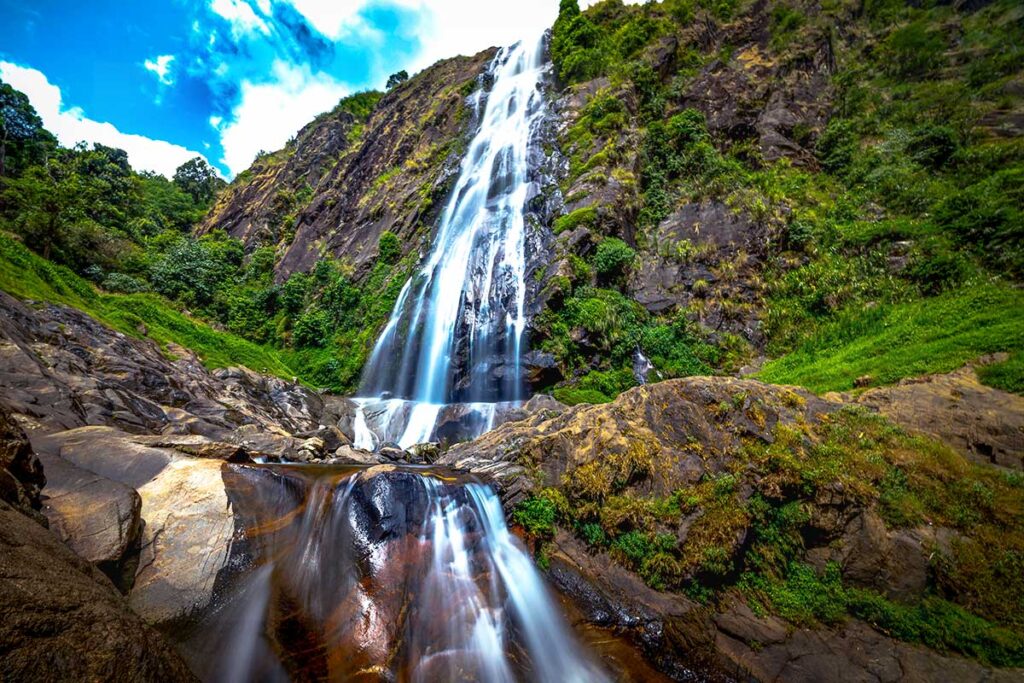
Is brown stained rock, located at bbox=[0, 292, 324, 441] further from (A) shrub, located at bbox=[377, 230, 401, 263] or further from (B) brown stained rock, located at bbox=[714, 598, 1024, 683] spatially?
(A) shrub, located at bbox=[377, 230, 401, 263]

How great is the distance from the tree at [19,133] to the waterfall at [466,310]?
122 ft

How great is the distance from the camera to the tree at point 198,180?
5572 centimetres

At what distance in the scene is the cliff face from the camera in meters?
32.2

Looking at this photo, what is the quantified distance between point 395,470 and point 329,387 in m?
17.5

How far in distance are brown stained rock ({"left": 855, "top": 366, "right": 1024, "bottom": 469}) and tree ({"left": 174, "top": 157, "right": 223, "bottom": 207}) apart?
70.4 m

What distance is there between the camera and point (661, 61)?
27922 millimetres

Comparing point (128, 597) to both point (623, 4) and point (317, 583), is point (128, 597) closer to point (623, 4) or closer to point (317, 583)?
point (317, 583)

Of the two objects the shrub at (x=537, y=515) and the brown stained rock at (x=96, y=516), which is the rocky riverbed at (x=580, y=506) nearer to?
the brown stained rock at (x=96, y=516)

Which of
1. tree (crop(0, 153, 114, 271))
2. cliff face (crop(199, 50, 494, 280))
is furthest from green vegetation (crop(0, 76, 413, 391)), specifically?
cliff face (crop(199, 50, 494, 280))

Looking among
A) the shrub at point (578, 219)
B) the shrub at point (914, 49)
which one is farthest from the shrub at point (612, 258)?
the shrub at point (914, 49)

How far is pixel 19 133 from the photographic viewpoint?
115 ft

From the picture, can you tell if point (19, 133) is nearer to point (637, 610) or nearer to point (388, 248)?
point (388, 248)

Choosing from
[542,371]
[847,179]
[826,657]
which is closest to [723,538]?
[826,657]

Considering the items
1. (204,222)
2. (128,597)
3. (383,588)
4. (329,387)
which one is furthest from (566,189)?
(204,222)
